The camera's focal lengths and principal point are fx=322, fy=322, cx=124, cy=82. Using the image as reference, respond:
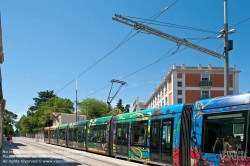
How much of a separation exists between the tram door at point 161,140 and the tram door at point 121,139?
136 inches

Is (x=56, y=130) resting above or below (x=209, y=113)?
below

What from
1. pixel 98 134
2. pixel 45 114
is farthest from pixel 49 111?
pixel 98 134

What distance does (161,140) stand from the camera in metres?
14.1

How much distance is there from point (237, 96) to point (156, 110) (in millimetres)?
5767

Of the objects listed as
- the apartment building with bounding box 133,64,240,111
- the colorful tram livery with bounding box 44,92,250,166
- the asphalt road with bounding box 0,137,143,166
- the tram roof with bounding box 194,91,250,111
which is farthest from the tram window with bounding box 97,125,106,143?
the apartment building with bounding box 133,64,240,111

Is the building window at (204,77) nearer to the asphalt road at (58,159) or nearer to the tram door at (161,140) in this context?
the asphalt road at (58,159)

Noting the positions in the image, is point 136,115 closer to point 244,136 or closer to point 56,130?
point 244,136

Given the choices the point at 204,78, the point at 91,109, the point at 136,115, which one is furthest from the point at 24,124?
the point at 136,115

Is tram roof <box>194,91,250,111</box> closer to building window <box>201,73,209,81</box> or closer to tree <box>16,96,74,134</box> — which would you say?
building window <box>201,73,209,81</box>

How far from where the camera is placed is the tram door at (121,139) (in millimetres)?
18281

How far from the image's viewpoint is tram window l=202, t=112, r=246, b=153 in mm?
9234

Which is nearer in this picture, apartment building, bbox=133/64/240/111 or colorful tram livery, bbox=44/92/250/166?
colorful tram livery, bbox=44/92/250/166

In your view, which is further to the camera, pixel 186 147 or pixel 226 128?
pixel 186 147

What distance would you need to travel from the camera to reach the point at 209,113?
10.5 m
